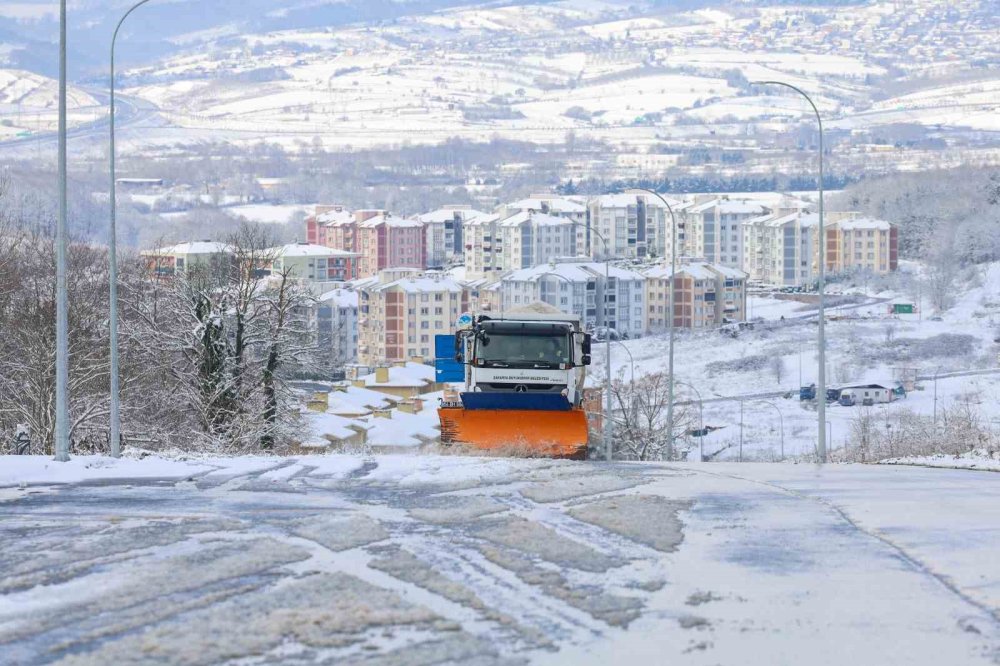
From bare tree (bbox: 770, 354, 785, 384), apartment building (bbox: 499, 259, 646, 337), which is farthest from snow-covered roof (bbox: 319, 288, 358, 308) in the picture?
bare tree (bbox: 770, 354, 785, 384)

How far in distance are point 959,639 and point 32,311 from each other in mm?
34178

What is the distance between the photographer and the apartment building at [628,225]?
627 feet

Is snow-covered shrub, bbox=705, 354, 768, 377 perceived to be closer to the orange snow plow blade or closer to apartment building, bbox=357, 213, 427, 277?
the orange snow plow blade

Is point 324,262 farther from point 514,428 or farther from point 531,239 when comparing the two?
point 514,428

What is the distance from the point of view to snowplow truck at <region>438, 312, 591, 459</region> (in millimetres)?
24672

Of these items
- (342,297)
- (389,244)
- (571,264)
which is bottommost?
(342,297)

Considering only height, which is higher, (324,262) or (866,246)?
(866,246)

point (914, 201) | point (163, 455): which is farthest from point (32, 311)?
point (914, 201)

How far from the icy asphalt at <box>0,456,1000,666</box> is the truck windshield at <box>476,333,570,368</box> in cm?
1118

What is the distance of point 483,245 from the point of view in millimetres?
179125

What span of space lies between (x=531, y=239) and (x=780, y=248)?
27.7 metres

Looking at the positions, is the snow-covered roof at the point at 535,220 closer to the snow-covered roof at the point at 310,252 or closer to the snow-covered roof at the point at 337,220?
the snow-covered roof at the point at 310,252

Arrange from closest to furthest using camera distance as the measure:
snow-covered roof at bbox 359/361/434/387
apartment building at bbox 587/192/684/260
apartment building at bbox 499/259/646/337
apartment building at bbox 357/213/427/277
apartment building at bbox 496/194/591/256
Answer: snow-covered roof at bbox 359/361/434/387
apartment building at bbox 499/259/646/337
apartment building at bbox 357/213/427/277
apartment building at bbox 496/194/591/256
apartment building at bbox 587/192/684/260

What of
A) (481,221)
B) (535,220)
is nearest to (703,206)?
(535,220)
